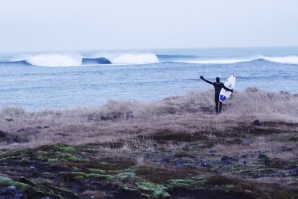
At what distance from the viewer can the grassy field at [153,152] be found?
9648 millimetres

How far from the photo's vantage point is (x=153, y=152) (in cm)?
1659

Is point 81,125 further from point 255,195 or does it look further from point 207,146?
point 255,195

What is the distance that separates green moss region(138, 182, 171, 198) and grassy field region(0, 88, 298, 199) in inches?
0.7

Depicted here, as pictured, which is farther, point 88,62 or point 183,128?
point 88,62

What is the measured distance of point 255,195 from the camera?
368 inches

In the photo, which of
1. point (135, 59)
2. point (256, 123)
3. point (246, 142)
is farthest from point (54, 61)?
point (246, 142)

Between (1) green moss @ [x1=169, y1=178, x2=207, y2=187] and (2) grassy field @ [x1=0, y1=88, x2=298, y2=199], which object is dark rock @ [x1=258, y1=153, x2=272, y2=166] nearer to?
(2) grassy field @ [x1=0, y1=88, x2=298, y2=199]

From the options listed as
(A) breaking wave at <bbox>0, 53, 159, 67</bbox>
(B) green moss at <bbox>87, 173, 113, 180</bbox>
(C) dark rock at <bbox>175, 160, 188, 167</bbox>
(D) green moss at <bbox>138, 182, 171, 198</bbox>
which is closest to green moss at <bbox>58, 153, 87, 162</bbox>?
(B) green moss at <bbox>87, 173, 113, 180</bbox>

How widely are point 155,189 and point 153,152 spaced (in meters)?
7.04

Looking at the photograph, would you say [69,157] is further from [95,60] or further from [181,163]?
[95,60]

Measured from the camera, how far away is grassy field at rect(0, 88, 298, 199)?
31.7 feet

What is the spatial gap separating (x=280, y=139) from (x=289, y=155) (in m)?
4.11

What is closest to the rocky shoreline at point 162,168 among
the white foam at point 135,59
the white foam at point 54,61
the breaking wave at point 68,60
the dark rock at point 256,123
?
the dark rock at point 256,123

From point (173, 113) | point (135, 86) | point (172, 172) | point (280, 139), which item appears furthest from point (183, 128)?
point (135, 86)
